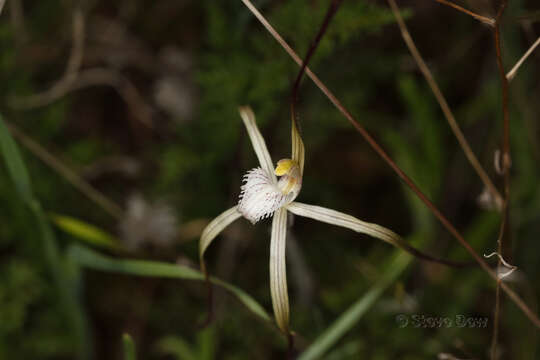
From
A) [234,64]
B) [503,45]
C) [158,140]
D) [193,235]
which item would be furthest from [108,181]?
[503,45]

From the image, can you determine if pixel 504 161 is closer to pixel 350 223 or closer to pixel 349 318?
pixel 350 223

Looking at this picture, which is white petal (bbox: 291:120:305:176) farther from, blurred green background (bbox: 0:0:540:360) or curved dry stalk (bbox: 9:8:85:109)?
curved dry stalk (bbox: 9:8:85:109)

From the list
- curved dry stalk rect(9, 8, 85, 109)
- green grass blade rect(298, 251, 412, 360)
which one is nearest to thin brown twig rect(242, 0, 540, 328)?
green grass blade rect(298, 251, 412, 360)

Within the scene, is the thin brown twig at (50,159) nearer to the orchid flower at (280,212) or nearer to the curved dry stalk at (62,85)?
the curved dry stalk at (62,85)

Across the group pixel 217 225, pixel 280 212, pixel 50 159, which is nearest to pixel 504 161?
pixel 280 212

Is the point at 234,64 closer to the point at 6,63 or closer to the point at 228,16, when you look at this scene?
the point at 228,16

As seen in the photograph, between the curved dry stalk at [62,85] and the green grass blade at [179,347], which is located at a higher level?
the curved dry stalk at [62,85]

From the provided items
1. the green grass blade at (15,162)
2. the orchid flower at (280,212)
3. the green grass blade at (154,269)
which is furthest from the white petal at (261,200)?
the green grass blade at (15,162)
